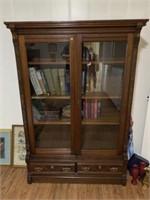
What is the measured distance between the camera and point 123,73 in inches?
64.7

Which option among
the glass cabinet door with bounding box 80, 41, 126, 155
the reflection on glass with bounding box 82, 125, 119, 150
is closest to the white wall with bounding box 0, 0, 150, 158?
the glass cabinet door with bounding box 80, 41, 126, 155

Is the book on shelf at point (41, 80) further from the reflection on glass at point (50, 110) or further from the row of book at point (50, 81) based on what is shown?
the reflection on glass at point (50, 110)

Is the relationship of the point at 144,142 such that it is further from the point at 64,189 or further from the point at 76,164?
the point at 64,189

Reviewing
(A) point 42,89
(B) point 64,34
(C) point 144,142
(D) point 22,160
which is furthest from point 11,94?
(C) point 144,142

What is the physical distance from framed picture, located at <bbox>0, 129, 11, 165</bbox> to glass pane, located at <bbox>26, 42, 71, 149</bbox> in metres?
0.55

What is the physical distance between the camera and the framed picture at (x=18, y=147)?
2293 mm

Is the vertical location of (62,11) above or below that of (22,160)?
above

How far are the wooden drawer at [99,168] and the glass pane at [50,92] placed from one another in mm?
268

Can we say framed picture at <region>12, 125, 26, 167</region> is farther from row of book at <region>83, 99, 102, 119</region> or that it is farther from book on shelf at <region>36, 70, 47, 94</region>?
row of book at <region>83, 99, 102, 119</region>

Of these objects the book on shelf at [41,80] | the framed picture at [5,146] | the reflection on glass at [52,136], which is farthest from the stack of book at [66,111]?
the framed picture at [5,146]

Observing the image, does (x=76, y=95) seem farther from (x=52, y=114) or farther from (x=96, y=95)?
(x=52, y=114)

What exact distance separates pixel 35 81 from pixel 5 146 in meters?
1.07

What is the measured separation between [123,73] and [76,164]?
1059mm

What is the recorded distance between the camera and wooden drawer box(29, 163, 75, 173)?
1954mm
